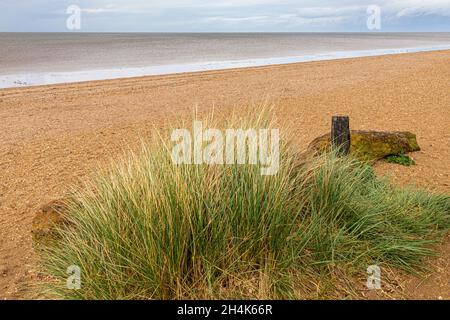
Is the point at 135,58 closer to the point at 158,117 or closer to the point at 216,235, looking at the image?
the point at 158,117

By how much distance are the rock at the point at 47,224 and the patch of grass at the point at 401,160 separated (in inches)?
171

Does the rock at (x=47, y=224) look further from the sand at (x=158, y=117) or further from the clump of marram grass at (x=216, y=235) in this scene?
the sand at (x=158, y=117)

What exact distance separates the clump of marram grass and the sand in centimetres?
48

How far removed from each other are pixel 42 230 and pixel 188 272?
1527mm

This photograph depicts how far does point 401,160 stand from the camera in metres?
6.59

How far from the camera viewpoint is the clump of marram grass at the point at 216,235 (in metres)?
3.35

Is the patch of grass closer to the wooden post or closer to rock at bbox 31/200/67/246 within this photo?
the wooden post

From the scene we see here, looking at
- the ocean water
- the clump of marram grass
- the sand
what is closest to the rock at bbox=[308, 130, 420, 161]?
the sand

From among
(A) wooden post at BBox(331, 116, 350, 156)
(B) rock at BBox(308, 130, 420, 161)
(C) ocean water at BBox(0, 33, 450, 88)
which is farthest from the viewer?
(C) ocean water at BBox(0, 33, 450, 88)

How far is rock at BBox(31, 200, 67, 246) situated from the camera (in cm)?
414

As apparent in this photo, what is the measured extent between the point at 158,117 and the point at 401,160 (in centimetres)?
550

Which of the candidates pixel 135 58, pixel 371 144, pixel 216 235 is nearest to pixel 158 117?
pixel 371 144

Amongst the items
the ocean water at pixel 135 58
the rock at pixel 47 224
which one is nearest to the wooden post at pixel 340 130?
the rock at pixel 47 224
